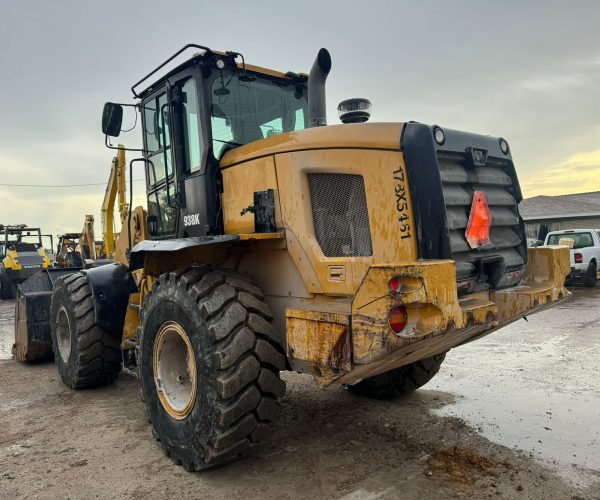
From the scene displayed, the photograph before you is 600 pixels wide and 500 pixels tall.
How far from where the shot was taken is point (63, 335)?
20.7 feet

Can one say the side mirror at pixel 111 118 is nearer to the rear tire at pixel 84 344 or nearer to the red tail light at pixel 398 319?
the rear tire at pixel 84 344

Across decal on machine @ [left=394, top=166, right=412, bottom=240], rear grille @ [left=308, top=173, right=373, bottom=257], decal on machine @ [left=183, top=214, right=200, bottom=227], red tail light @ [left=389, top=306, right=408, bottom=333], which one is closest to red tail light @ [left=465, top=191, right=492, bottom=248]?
decal on machine @ [left=394, top=166, right=412, bottom=240]

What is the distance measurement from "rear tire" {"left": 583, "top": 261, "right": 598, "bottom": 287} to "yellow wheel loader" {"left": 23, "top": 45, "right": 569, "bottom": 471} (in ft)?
40.2

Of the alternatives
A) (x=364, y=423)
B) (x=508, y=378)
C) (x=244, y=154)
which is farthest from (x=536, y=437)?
(x=244, y=154)

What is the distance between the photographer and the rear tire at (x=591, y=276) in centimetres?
1504

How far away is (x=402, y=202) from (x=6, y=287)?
20.0m

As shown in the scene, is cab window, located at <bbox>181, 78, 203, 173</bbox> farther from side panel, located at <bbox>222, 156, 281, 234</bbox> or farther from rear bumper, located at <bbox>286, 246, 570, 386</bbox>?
rear bumper, located at <bbox>286, 246, 570, 386</bbox>

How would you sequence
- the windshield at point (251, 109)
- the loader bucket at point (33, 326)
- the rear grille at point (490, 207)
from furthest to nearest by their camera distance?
the loader bucket at point (33, 326)
the windshield at point (251, 109)
the rear grille at point (490, 207)

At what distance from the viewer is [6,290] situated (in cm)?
1969

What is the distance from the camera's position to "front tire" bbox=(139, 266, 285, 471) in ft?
11.2

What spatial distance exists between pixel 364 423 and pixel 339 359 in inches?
68.9

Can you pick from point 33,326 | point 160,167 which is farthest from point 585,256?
point 33,326

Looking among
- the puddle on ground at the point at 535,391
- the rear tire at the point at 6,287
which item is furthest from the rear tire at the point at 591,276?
the rear tire at the point at 6,287

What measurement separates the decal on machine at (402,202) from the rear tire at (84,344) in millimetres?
3725
